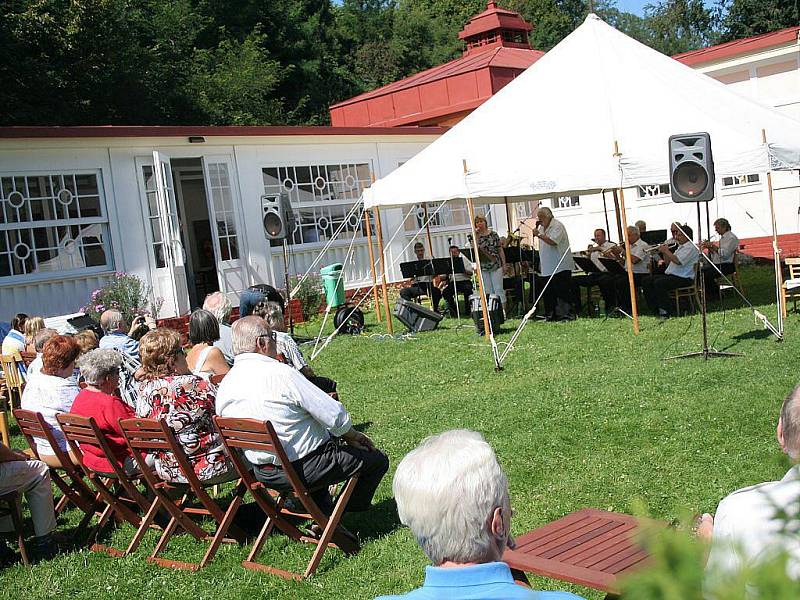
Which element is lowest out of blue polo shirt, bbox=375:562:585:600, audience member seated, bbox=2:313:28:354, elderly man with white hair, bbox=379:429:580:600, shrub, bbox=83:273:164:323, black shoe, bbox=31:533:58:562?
black shoe, bbox=31:533:58:562

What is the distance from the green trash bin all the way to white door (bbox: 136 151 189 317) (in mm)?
2387

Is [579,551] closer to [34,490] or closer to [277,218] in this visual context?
[34,490]

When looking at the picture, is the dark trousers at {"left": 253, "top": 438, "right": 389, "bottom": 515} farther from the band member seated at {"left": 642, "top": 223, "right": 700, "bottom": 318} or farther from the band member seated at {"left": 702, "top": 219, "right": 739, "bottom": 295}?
the band member seated at {"left": 702, "top": 219, "right": 739, "bottom": 295}

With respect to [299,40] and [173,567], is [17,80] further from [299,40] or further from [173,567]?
[173,567]

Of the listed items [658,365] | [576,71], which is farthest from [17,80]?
[658,365]

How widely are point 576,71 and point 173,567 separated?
31.3ft

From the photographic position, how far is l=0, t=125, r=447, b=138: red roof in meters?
13.3

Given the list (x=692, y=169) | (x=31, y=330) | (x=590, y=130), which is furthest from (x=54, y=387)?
(x=590, y=130)

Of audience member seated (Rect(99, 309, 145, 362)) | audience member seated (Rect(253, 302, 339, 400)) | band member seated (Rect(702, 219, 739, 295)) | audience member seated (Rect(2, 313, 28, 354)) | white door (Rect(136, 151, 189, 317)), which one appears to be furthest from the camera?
white door (Rect(136, 151, 189, 317))

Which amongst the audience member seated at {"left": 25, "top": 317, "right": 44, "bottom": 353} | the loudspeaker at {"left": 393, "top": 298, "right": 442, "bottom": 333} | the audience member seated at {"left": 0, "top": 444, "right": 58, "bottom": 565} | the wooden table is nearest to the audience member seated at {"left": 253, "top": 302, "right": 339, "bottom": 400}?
the audience member seated at {"left": 0, "top": 444, "right": 58, "bottom": 565}

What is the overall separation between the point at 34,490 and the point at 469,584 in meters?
3.99

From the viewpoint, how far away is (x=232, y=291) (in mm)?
15625

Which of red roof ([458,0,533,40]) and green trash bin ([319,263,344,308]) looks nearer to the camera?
green trash bin ([319,263,344,308])

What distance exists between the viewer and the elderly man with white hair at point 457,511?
221 centimetres
